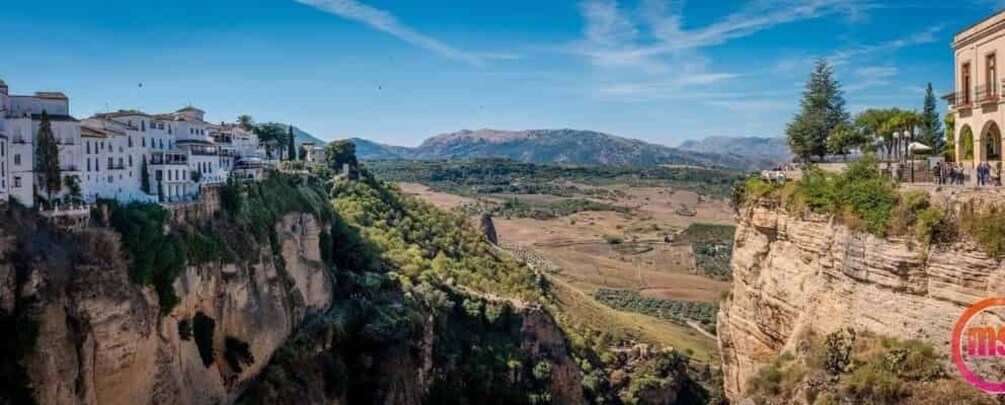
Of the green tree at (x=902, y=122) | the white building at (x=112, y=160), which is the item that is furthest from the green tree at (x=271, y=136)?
the green tree at (x=902, y=122)

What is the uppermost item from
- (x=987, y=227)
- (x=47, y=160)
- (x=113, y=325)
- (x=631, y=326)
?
(x=47, y=160)

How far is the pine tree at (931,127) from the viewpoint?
42.4m

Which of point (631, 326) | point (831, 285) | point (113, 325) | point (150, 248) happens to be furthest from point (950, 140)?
point (631, 326)

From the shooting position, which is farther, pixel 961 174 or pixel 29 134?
pixel 29 134

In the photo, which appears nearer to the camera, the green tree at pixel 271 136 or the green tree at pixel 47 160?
the green tree at pixel 47 160

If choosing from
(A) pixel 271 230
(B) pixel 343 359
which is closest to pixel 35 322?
(A) pixel 271 230

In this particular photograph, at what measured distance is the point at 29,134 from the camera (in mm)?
28547

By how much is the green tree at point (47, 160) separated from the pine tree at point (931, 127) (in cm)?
3637

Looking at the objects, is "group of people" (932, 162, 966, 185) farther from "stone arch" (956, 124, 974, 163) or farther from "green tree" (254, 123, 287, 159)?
"green tree" (254, 123, 287, 159)

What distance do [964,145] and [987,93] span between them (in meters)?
3.43

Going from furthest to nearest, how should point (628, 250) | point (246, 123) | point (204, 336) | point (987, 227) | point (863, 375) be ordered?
1. point (628, 250)
2. point (246, 123)
3. point (204, 336)
4. point (863, 375)
5. point (987, 227)

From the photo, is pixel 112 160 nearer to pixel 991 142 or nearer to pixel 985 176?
pixel 985 176

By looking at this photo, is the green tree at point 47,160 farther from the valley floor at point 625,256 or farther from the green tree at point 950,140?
the valley floor at point 625,256

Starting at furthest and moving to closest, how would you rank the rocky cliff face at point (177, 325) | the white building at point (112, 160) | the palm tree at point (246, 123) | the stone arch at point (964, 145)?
the palm tree at point (246, 123) → the white building at point (112, 160) → the stone arch at point (964, 145) → the rocky cliff face at point (177, 325)
